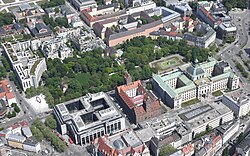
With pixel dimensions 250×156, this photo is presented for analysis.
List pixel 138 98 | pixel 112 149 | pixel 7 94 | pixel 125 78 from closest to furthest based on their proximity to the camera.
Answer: pixel 112 149 < pixel 138 98 < pixel 125 78 < pixel 7 94

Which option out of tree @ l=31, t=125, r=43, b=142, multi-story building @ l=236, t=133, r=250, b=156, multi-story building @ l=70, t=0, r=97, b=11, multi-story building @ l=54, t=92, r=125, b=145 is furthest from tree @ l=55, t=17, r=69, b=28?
multi-story building @ l=236, t=133, r=250, b=156

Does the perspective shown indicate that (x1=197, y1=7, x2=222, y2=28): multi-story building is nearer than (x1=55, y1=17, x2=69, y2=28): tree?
Yes

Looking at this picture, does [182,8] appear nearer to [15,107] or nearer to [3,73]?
[3,73]


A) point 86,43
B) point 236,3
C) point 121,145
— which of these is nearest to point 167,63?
point 86,43

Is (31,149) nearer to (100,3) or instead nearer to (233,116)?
(233,116)

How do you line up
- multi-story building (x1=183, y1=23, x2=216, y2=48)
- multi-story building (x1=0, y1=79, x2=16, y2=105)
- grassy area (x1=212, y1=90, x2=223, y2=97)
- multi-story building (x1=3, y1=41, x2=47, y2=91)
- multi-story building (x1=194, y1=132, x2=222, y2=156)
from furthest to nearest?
1. multi-story building (x1=183, y1=23, x2=216, y2=48)
2. multi-story building (x1=3, y1=41, x2=47, y2=91)
3. grassy area (x1=212, y1=90, x2=223, y2=97)
4. multi-story building (x1=0, y1=79, x2=16, y2=105)
5. multi-story building (x1=194, y1=132, x2=222, y2=156)

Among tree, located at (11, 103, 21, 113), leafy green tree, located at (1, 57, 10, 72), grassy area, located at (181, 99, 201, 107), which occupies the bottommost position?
grassy area, located at (181, 99, 201, 107)

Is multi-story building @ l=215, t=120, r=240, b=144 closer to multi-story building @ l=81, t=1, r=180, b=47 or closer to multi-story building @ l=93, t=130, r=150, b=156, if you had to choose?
multi-story building @ l=93, t=130, r=150, b=156

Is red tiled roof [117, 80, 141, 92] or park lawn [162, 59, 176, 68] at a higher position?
red tiled roof [117, 80, 141, 92]
